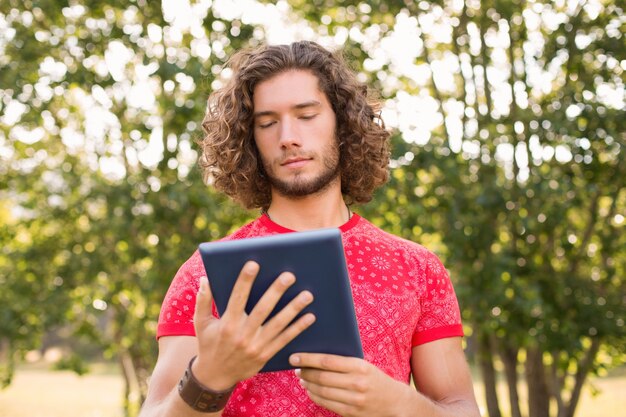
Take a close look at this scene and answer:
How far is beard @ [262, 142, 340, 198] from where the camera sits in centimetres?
221

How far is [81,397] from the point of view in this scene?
58.5 ft

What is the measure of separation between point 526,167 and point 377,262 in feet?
14.4

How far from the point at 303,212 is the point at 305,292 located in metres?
0.68

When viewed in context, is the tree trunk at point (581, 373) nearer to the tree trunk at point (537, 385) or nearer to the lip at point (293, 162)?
the tree trunk at point (537, 385)

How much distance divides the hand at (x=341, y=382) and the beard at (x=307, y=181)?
59 centimetres

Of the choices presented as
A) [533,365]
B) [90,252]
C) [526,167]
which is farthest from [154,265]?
[533,365]

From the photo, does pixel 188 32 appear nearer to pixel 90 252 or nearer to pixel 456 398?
pixel 90 252

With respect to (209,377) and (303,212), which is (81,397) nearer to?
(303,212)

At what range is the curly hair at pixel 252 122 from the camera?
2.41 metres

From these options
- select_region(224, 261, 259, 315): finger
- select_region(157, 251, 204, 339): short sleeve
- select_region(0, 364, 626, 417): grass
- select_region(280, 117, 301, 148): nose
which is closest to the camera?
select_region(224, 261, 259, 315): finger

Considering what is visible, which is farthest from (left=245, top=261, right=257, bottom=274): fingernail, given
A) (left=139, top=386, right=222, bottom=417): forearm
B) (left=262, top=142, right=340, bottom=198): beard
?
(left=262, top=142, right=340, bottom=198): beard

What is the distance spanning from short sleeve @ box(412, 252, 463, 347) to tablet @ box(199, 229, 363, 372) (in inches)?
19.0

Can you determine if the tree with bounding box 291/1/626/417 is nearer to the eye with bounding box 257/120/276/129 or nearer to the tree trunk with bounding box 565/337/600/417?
the tree trunk with bounding box 565/337/600/417

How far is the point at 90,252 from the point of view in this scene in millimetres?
6578
